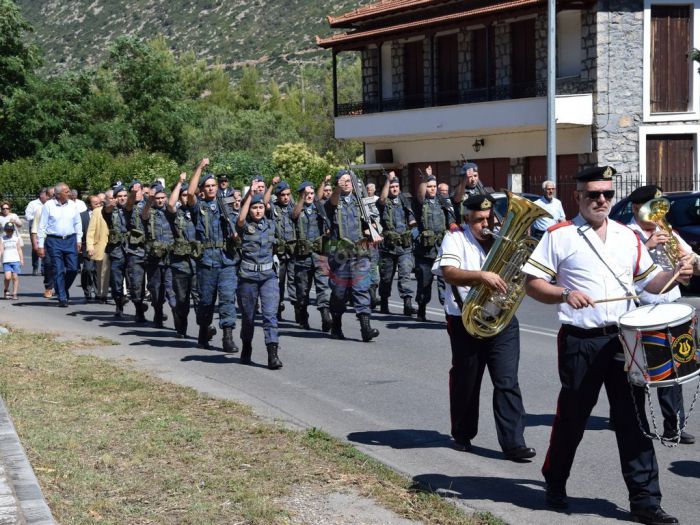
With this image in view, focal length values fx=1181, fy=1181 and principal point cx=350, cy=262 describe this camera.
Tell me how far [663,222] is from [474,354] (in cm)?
154

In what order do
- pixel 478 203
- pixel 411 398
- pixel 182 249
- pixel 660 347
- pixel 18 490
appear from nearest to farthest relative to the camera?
1. pixel 660 347
2. pixel 18 490
3. pixel 478 203
4. pixel 411 398
5. pixel 182 249

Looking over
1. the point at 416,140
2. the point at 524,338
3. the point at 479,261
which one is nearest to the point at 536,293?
the point at 479,261

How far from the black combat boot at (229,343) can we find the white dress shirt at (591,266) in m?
6.89

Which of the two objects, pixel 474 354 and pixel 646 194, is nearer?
pixel 646 194

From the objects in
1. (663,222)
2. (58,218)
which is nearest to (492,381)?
(663,222)

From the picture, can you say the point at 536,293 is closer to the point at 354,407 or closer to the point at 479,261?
the point at 479,261

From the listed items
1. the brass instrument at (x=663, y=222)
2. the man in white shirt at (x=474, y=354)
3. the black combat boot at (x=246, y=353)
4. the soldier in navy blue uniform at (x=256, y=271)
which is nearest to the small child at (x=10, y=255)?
the black combat boot at (x=246, y=353)

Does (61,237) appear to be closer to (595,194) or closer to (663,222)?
(663,222)

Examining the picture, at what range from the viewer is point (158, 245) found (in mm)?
15039

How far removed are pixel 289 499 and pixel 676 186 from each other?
1041 inches

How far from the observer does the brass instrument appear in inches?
286

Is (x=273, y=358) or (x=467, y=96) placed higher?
(x=467, y=96)

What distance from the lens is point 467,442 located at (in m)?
8.16

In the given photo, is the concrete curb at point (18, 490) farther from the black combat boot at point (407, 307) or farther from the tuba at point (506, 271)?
the black combat boot at point (407, 307)
